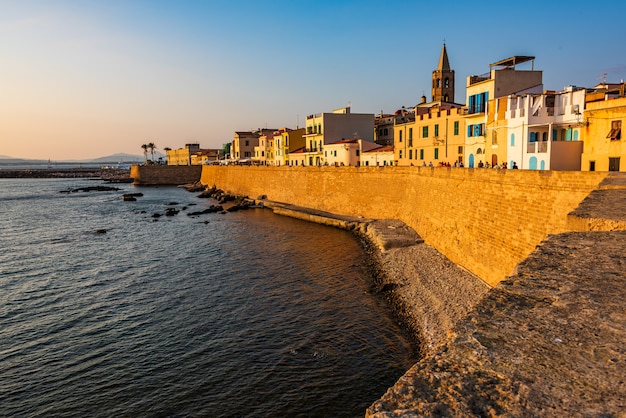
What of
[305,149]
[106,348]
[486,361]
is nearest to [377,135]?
[305,149]

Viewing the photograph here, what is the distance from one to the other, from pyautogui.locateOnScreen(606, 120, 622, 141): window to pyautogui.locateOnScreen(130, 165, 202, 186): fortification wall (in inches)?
3235

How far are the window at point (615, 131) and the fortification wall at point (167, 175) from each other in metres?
82.2

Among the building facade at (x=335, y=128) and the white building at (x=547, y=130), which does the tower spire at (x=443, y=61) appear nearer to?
the building facade at (x=335, y=128)

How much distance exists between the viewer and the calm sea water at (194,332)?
35.8 feet

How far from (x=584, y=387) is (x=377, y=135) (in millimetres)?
56825

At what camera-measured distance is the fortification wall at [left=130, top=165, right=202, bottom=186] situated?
91.7 m

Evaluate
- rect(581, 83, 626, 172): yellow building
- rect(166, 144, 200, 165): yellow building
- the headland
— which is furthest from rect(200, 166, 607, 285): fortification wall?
rect(166, 144, 200, 165): yellow building

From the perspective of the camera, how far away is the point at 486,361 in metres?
3.96

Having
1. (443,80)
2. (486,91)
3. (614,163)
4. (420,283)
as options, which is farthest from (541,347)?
(443,80)

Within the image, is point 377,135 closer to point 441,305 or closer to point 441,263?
point 441,263

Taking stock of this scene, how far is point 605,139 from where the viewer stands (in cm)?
1917

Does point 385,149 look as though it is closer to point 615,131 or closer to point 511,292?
point 615,131

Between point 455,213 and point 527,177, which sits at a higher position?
point 527,177

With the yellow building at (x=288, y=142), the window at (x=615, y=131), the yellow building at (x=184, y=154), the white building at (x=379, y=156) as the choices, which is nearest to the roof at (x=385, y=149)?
the white building at (x=379, y=156)
